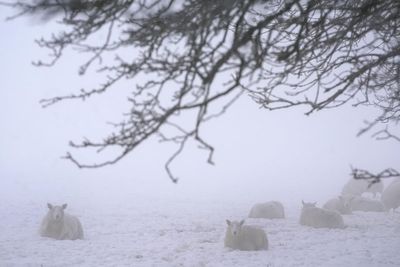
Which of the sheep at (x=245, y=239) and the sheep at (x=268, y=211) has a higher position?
the sheep at (x=268, y=211)

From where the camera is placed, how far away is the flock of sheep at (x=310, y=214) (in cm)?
1023

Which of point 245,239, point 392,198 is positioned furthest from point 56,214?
point 392,198

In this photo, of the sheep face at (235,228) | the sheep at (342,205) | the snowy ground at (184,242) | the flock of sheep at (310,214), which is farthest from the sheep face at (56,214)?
the sheep at (342,205)

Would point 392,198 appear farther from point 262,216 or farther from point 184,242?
point 184,242

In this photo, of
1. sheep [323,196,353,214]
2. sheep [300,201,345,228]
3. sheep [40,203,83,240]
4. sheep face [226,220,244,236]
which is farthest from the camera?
sheep [323,196,353,214]

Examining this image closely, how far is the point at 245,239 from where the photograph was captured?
10.3 m

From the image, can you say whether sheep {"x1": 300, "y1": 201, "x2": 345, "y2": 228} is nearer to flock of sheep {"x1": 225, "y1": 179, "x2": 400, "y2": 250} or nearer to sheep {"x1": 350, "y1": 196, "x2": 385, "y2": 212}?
flock of sheep {"x1": 225, "y1": 179, "x2": 400, "y2": 250}

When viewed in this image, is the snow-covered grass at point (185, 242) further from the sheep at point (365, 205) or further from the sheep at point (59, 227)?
the sheep at point (365, 205)

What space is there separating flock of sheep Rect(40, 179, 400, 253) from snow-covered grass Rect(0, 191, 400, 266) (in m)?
0.35

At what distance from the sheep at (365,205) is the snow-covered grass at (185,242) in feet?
3.33

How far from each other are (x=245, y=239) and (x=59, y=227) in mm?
4975

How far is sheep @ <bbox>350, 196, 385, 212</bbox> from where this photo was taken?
1692 centimetres

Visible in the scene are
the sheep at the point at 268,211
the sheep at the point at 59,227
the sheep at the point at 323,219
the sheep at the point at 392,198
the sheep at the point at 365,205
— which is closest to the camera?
the sheep at the point at 59,227

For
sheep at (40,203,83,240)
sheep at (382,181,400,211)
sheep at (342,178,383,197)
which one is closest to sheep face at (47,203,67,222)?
sheep at (40,203,83,240)
